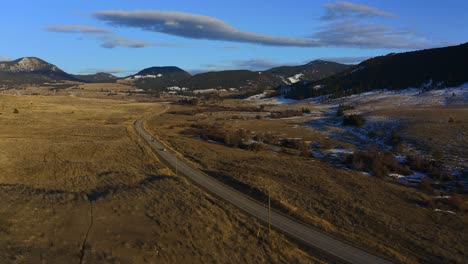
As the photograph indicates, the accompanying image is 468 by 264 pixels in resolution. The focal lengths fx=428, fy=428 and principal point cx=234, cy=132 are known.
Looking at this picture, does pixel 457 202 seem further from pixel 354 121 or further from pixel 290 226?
pixel 354 121

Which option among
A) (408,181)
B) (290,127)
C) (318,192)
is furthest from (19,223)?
(290,127)

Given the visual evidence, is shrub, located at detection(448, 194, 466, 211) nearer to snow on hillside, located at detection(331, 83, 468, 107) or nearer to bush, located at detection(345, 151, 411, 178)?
bush, located at detection(345, 151, 411, 178)

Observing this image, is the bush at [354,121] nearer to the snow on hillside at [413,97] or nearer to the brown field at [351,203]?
the brown field at [351,203]

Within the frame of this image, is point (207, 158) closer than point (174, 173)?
No

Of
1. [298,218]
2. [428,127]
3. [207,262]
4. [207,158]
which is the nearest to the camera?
[207,262]

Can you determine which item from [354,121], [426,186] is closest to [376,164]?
[426,186]

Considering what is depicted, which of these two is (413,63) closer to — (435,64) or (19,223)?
(435,64)

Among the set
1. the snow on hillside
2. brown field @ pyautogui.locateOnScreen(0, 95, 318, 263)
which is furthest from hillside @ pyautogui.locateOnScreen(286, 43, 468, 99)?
brown field @ pyautogui.locateOnScreen(0, 95, 318, 263)

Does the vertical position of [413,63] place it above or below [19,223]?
above
